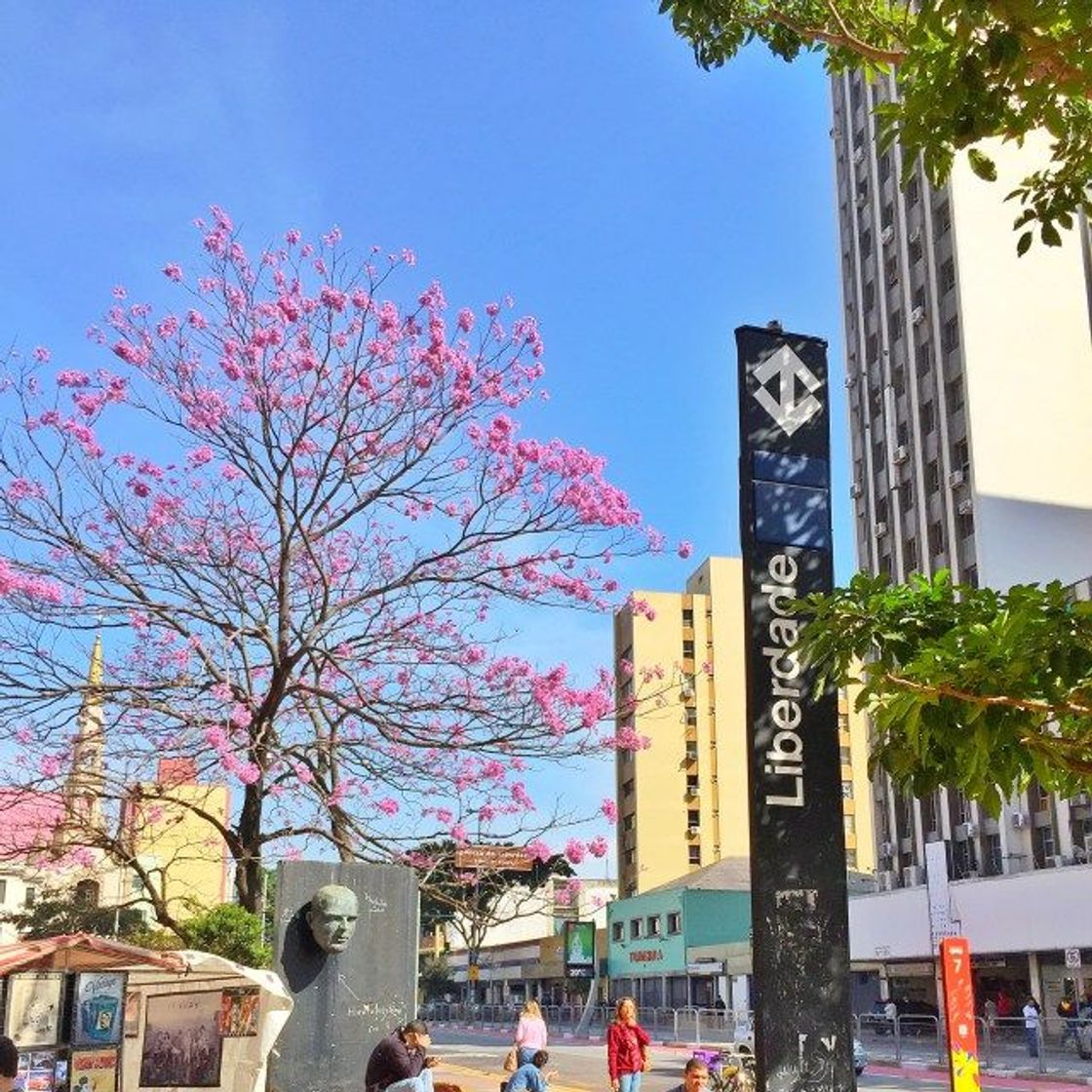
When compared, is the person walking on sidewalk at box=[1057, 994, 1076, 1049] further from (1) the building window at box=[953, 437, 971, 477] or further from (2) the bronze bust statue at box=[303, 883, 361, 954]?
(2) the bronze bust statue at box=[303, 883, 361, 954]

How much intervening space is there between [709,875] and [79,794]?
49.3 m

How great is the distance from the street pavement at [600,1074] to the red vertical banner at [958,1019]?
5.83 meters

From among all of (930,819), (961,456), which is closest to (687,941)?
(930,819)

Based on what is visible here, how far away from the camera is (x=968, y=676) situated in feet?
16.2

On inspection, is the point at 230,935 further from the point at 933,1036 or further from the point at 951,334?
the point at 951,334

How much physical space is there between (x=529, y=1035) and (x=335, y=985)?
5365mm

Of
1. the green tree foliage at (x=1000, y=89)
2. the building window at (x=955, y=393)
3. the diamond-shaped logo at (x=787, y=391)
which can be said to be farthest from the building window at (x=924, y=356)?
the green tree foliage at (x=1000, y=89)

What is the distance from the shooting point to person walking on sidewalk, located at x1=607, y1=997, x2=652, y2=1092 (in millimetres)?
13102

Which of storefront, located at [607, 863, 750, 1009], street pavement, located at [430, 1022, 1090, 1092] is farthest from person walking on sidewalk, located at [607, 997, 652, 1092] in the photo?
storefront, located at [607, 863, 750, 1009]

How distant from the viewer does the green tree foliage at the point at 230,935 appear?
1366 cm

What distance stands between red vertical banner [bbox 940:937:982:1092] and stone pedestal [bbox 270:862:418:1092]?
342 inches

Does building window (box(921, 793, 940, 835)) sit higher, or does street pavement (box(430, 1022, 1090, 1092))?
building window (box(921, 793, 940, 835))

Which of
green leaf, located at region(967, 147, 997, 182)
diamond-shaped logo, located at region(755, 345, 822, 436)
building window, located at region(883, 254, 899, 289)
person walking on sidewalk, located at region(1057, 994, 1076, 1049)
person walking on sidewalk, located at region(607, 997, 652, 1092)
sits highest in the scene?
building window, located at region(883, 254, 899, 289)

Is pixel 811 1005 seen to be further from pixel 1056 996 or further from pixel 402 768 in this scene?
pixel 1056 996
